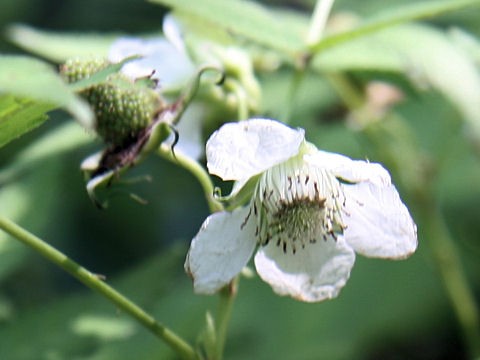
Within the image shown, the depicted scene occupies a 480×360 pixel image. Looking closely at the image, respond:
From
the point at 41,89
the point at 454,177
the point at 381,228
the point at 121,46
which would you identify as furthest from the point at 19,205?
the point at 454,177

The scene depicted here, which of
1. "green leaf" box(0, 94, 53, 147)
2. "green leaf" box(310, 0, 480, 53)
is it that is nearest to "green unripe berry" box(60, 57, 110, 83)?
"green leaf" box(0, 94, 53, 147)

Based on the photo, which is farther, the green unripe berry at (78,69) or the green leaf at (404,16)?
the green leaf at (404,16)

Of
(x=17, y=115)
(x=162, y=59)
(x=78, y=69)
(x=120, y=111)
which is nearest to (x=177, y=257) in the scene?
(x=162, y=59)

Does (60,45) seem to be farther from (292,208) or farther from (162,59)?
(292,208)

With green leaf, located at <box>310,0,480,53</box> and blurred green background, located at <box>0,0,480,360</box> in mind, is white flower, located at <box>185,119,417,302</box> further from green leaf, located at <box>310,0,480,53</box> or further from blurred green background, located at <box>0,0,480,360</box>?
blurred green background, located at <box>0,0,480,360</box>

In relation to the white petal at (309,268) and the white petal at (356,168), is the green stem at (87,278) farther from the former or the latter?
the white petal at (356,168)

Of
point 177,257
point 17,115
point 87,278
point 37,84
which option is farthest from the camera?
point 177,257

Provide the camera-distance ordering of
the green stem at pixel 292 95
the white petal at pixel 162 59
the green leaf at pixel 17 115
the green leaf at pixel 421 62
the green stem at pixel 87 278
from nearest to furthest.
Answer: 1. the green leaf at pixel 17 115
2. the green stem at pixel 87 278
3. the white petal at pixel 162 59
4. the green stem at pixel 292 95
5. the green leaf at pixel 421 62

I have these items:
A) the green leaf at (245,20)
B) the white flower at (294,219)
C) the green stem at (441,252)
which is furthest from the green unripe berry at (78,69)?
the green stem at (441,252)
